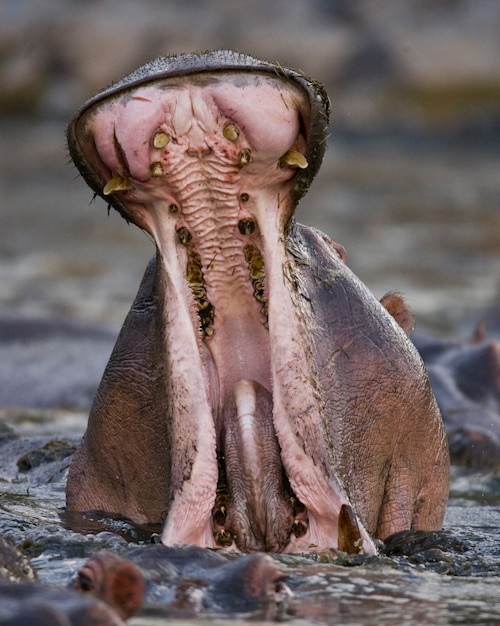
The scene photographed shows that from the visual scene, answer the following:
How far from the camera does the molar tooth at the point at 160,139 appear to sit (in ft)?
12.2

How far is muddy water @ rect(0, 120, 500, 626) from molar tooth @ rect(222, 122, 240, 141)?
3.50 feet

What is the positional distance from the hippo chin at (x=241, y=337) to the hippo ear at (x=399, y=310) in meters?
0.46

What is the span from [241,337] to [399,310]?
3.07 ft

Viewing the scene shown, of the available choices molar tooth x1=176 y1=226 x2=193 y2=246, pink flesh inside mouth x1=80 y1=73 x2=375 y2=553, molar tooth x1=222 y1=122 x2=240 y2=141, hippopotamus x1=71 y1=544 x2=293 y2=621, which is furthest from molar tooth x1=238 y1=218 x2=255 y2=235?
hippopotamus x1=71 y1=544 x2=293 y2=621

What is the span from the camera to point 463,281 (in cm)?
1279

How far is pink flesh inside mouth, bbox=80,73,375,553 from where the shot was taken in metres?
3.73

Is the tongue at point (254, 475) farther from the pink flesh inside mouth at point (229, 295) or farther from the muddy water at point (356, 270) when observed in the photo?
the muddy water at point (356, 270)

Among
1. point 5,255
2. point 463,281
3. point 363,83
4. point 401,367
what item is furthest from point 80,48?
point 401,367

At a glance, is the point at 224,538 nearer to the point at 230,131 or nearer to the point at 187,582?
the point at 187,582

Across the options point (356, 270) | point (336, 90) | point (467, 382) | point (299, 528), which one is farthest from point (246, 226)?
point (336, 90)

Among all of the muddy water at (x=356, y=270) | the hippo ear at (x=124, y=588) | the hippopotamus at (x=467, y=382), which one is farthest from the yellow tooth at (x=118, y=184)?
the hippopotamus at (x=467, y=382)

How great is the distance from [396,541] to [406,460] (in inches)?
10.3

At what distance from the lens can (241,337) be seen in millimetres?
4027

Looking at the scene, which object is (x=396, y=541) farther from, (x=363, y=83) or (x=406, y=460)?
(x=363, y=83)
